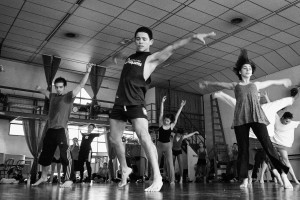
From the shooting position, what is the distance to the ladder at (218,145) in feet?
38.4

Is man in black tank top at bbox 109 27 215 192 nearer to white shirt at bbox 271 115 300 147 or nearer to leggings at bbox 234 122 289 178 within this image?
leggings at bbox 234 122 289 178

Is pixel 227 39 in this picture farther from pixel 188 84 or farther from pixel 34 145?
pixel 34 145

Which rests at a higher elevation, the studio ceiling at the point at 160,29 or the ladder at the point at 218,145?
the studio ceiling at the point at 160,29

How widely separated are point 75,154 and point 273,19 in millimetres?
6904

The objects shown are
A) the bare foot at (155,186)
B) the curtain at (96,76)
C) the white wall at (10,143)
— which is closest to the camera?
the bare foot at (155,186)

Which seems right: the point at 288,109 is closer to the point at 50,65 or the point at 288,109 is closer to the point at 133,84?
the point at 50,65

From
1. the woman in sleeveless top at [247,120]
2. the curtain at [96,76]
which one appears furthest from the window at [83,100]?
the woman in sleeveless top at [247,120]

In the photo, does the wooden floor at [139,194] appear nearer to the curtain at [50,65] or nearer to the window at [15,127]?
the curtain at [50,65]

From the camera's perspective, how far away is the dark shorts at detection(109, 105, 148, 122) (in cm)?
261

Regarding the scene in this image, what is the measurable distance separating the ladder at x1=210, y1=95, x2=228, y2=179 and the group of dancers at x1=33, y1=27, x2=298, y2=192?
Answer: 27.2ft

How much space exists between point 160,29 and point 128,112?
6864 mm

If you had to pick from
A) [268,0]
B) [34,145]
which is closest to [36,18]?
[34,145]

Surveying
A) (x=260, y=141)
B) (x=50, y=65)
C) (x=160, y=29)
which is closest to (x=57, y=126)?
(x=260, y=141)

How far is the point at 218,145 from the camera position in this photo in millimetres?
13312
